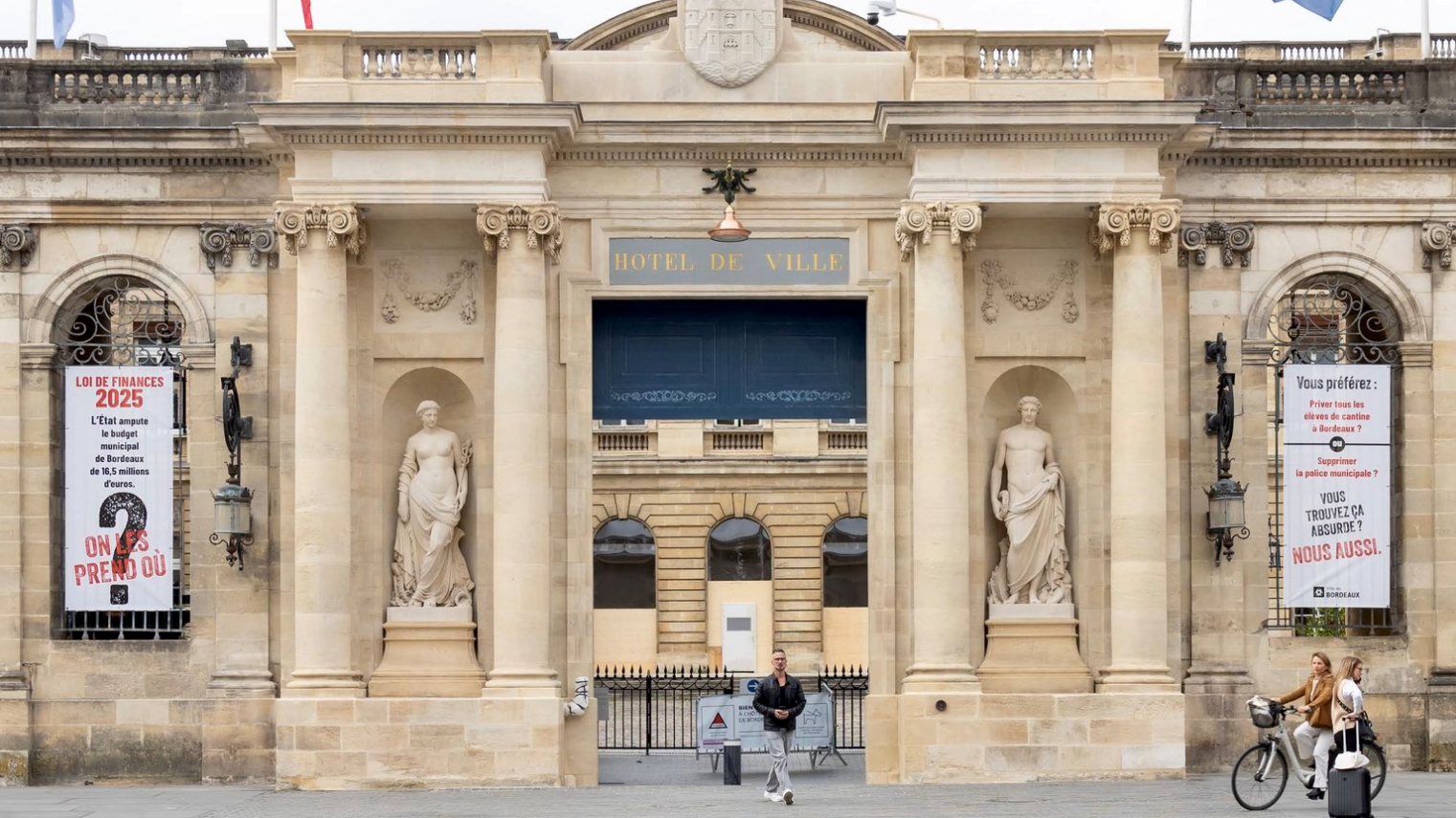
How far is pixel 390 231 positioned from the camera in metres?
27.0

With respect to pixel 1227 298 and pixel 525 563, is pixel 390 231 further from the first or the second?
pixel 1227 298

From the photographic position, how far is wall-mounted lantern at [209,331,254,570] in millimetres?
26516

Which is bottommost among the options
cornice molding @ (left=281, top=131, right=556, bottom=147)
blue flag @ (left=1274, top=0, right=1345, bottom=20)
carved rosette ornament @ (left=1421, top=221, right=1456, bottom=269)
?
carved rosette ornament @ (left=1421, top=221, right=1456, bottom=269)

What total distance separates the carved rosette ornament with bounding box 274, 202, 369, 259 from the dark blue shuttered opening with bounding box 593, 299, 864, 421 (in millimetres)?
3296

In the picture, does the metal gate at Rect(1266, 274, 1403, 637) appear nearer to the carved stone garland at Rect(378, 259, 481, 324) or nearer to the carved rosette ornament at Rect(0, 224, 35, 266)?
the carved stone garland at Rect(378, 259, 481, 324)

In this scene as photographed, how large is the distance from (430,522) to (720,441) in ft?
84.4

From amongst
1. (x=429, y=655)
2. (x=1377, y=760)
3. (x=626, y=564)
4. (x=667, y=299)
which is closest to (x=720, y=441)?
(x=626, y=564)

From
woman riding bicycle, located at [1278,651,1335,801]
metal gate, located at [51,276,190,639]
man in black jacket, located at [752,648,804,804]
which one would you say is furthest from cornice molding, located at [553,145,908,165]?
woman riding bicycle, located at [1278,651,1335,801]

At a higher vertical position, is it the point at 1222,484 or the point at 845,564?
the point at 1222,484

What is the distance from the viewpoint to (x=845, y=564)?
173ft

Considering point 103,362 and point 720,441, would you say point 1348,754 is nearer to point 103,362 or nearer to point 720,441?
point 103,362

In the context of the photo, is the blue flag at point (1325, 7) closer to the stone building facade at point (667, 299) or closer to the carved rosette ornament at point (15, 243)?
the stone building facade at point (667, 299)

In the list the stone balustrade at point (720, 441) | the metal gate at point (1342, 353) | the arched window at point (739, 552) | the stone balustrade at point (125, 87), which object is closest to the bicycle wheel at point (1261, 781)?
the metal gate at point (1342, 353)

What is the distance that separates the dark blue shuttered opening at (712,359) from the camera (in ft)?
91.2
